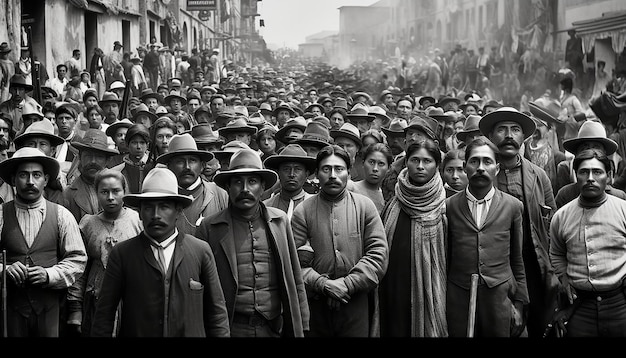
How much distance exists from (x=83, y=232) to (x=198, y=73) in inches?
881

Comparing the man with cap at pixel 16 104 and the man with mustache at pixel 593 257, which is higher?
the man with cap at pixel 16 104

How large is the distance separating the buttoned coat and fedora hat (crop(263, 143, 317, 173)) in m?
1.19

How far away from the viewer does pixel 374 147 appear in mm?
7078

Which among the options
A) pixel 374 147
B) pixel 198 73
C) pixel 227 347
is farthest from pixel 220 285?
pixel 198 73

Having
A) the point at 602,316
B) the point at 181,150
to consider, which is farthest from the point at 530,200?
the point at 181,150

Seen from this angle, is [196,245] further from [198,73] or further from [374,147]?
[198,73]

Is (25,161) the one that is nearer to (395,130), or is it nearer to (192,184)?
(192,184)

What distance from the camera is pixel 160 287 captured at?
4.36 metres

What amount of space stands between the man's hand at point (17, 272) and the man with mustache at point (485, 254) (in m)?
2.79

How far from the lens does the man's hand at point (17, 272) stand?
494cm

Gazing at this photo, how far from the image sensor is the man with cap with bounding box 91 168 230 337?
4.34m

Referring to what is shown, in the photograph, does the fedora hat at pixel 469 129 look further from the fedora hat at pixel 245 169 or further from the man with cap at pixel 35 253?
the man with cap at pixel 35 253

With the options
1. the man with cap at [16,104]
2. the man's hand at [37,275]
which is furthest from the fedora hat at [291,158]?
the man with cap at [16,104]

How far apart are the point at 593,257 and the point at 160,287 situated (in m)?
2.75
